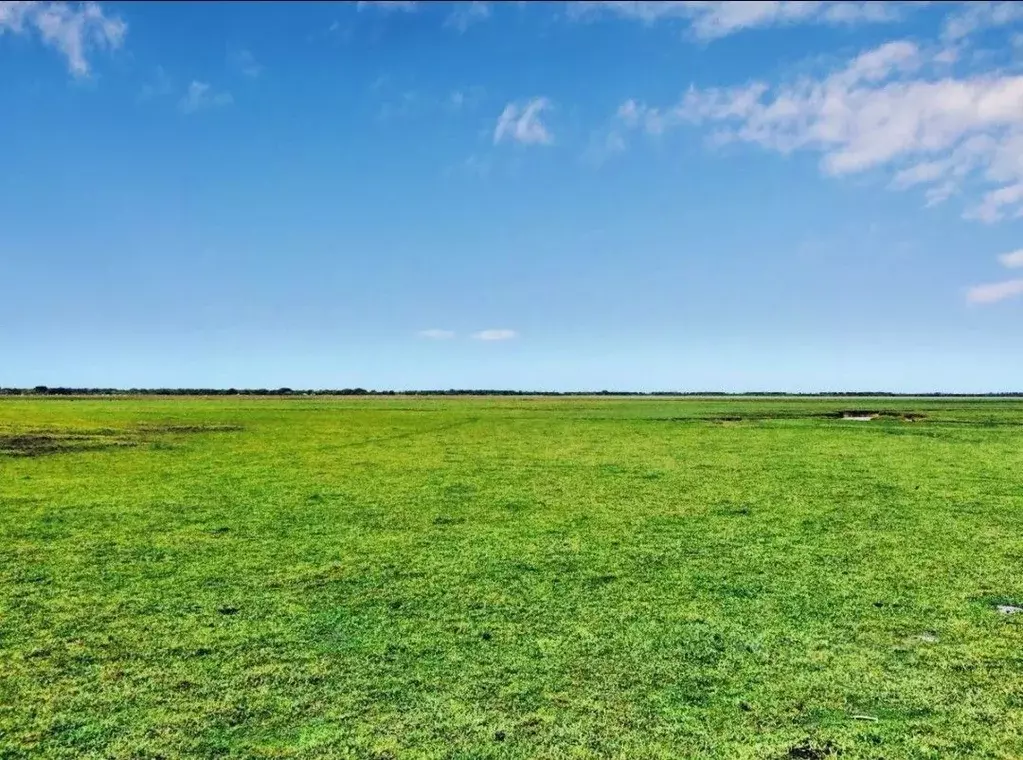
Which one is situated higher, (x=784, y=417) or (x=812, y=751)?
(x=784, y=417)

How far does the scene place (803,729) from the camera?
3586 millimetres

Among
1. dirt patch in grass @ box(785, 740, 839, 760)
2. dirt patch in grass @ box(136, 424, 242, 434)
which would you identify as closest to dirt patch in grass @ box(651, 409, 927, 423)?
dirt patch in grass @ box(136, 424, 242, 434)

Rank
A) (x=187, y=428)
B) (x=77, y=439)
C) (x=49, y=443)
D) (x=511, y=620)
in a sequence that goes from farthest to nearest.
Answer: (x=187, y=428)
(x=77, y=439)
(x=49, y=443)
(x=511, y=620)

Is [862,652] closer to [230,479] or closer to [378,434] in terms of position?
[230,479]

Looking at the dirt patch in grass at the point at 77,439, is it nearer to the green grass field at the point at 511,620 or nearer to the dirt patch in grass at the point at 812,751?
the green grass field at the point at 511,620

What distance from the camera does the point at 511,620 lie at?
510 cm

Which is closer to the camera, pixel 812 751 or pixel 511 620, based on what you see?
pixel 812 751

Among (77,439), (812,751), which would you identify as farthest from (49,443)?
(812,751)

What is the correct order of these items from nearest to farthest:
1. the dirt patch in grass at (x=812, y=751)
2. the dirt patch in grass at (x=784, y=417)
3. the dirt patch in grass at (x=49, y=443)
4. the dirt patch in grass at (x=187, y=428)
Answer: the dirt patch in grass at (x=812, y=751), the dirt patch in grass at (x=49, y=443), the dirt patch in grass at (x=187, y=428), the dirt patch in grass at (x=784, y=417)

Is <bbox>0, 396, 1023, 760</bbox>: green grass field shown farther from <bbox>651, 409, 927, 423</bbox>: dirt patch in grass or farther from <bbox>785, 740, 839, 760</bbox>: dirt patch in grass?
<bbox>651, 409, 927, 423</bbox>: dirt patch in grass

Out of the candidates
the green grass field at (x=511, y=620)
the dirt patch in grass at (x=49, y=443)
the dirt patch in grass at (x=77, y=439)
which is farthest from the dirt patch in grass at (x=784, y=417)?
the green grass field at (x=511, y=620)

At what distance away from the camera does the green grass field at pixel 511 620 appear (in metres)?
3.57

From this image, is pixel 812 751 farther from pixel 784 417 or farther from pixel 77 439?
pixel 784 417

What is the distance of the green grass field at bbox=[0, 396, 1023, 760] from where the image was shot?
11.7 ft
